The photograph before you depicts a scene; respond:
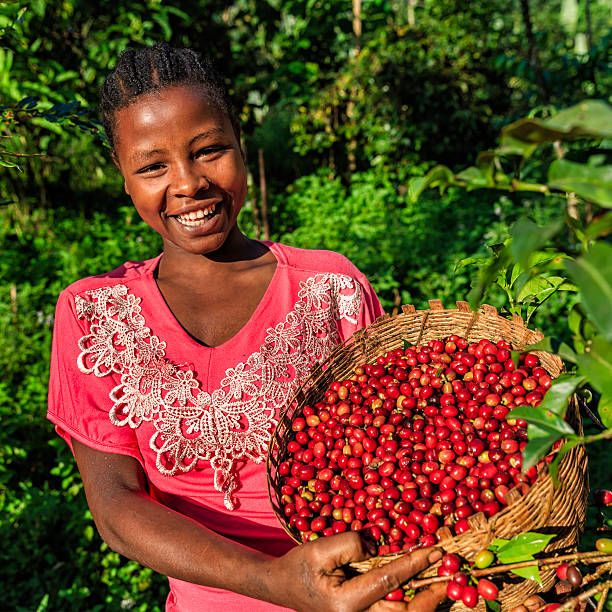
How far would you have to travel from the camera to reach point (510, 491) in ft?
3.33

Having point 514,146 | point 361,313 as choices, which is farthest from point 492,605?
point 361,313

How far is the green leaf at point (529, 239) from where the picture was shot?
0.73 metres

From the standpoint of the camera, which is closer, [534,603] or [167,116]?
[534,603]

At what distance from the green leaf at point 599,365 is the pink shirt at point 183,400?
992 millimetres

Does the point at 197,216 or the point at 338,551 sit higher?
the point at 197,216

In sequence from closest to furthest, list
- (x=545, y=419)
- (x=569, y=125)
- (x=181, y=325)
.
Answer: (x=569, y=125) → (x=545, y=419) → (x=181, y=325)

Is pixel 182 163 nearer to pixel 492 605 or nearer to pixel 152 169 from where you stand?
pixel 152 169

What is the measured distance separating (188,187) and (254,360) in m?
0.52

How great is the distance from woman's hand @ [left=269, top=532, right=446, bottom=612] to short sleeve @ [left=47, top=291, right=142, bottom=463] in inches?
24.8

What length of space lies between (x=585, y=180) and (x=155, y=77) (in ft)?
3.93

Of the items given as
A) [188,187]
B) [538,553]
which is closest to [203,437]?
[188,187]

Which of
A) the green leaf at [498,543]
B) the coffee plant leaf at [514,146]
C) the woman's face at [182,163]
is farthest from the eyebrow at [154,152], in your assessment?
the green leaf at [498,543]

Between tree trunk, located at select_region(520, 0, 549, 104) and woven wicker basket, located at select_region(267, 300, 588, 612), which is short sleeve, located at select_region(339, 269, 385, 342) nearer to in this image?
woven wicker basket, located at select_region(267, 300, 588, 612)

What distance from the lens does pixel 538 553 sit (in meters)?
1.08
